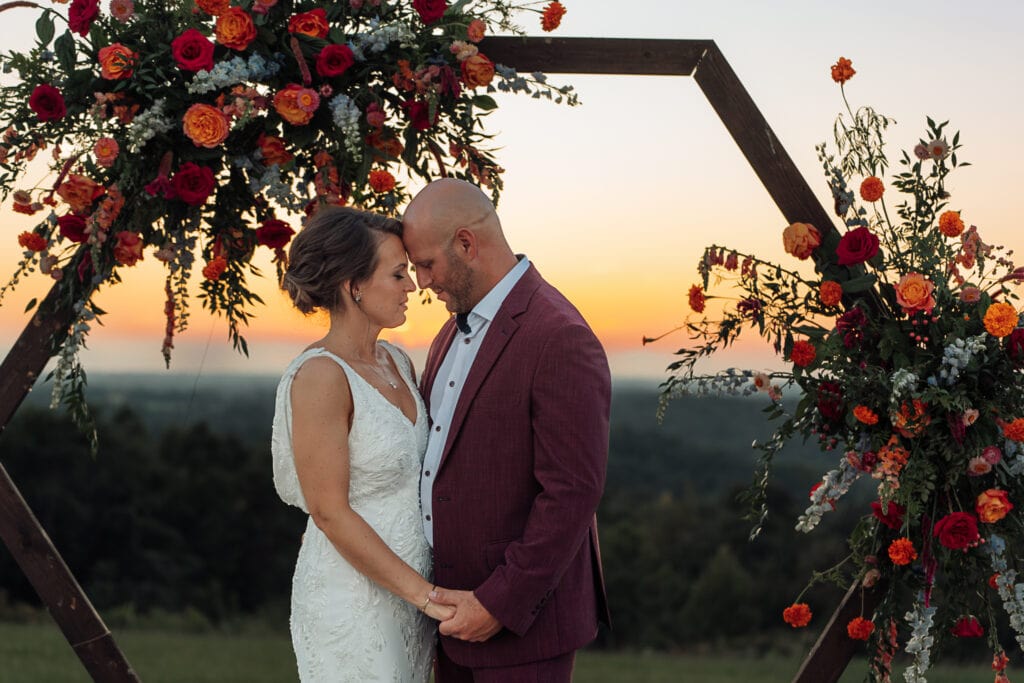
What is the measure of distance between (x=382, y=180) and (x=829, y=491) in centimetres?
204

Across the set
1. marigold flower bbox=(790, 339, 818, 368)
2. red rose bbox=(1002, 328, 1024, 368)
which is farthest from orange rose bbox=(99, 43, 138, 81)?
red rose bbox=(1002, 328, 1024, 368)

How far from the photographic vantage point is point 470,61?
3.78 metres

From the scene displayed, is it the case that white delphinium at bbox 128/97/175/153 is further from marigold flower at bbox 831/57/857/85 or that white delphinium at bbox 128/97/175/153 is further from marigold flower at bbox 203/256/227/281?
marigold flower at bbox 831/57/857/85

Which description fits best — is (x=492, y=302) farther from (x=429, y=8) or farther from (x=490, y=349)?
(x=429, y=8)

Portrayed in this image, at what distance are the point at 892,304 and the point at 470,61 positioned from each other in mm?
1818

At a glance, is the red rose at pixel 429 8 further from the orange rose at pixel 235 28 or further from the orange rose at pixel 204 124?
the orange rose at pixel 204 124

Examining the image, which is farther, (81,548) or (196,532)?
(196,532)

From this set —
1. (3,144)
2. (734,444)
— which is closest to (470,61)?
(3,144)

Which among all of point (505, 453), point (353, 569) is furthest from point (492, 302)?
point (353, 569)

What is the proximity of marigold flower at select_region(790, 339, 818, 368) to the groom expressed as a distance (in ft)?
3.60

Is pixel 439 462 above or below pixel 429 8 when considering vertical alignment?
below

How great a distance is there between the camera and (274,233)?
3852 mm

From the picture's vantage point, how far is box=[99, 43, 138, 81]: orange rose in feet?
11.8

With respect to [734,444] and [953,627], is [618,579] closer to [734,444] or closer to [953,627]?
[734,444]
